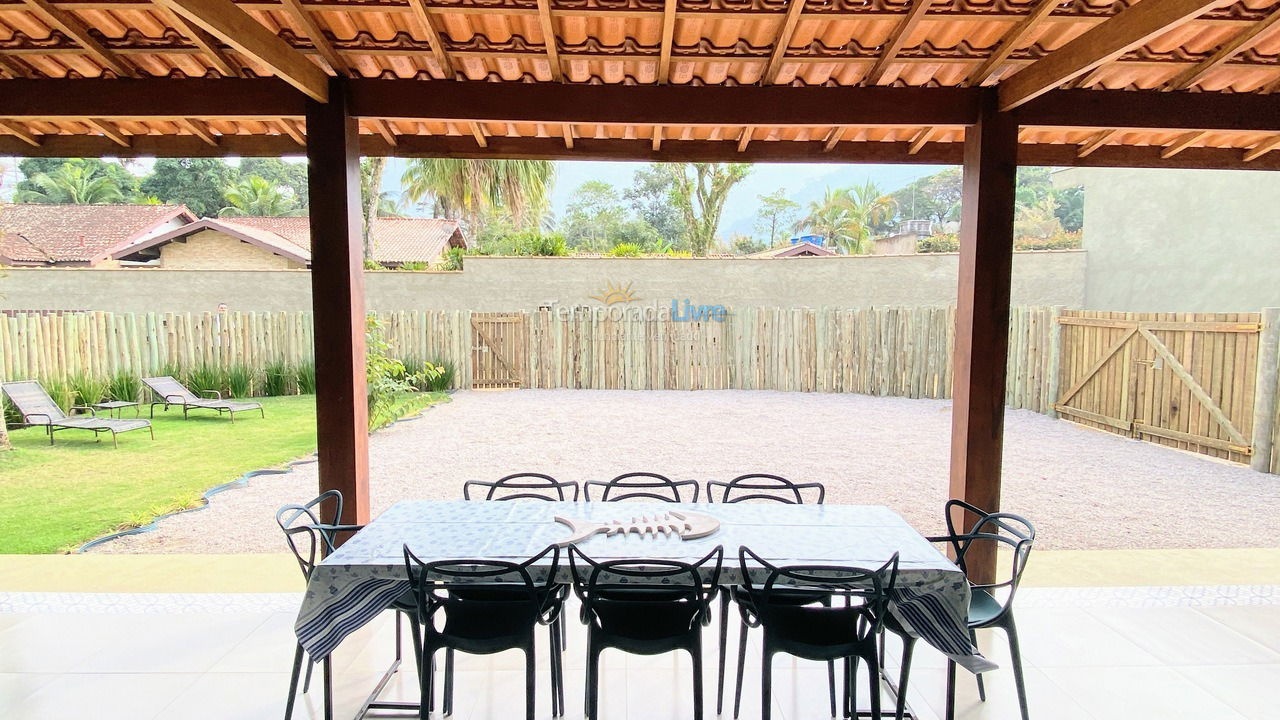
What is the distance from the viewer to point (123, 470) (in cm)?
682

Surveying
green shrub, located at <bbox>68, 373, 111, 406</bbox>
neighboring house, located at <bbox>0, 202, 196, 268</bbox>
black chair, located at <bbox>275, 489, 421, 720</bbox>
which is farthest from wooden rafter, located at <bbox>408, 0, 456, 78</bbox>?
neighboring house, located at <bbox>0, 202, 196, 268</bbox>

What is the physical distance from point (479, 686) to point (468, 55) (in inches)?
124

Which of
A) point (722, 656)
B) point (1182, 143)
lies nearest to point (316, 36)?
point (722, 656)

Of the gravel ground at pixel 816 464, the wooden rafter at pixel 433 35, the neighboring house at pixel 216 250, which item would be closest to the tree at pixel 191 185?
the neighboring house at pixel 216 250

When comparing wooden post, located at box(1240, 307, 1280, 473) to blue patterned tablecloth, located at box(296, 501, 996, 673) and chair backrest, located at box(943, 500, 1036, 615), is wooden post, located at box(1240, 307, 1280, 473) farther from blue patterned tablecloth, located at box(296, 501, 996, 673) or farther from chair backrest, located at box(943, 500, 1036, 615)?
blue patterned tablecloth, located at box(296, 501, 996, 673)

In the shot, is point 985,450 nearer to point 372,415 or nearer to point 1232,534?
point 1232,534

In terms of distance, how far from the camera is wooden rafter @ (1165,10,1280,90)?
125 inches

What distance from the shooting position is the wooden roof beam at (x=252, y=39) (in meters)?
2.59

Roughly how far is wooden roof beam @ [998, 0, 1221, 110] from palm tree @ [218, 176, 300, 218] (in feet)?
108

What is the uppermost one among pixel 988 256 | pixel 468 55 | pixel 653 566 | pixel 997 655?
pixel 468 55

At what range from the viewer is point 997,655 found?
3.41 metres

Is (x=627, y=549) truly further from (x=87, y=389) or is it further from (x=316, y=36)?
(x=87, y=389)

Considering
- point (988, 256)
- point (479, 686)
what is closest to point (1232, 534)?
point (988, 256)

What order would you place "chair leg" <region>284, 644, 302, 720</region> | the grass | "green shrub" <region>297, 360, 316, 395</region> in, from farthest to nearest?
"green shrub" <region>297, 360, 316, 395</region> → the grass → "chair leg" <region>284, 644, 302, 720</region>
